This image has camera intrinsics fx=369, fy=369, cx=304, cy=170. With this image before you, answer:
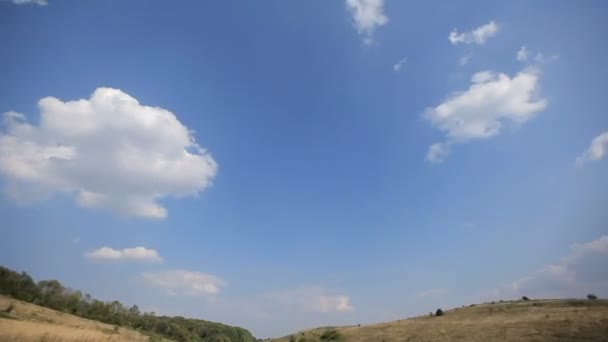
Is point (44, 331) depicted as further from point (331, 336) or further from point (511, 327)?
point (511, 327)

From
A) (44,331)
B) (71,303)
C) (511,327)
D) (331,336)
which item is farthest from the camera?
(71,303)

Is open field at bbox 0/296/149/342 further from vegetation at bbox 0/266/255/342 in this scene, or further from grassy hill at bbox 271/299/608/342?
vegetation at bbox 0/266/255/342

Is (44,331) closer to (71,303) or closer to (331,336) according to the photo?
(331,336)

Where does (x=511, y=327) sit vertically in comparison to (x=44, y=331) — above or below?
above

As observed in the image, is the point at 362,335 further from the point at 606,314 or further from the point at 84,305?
the point at 84,305

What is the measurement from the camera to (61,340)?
774 inches

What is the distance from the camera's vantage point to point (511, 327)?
4197 cm

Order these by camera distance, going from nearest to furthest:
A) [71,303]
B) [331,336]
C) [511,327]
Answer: [511,327] < [331,336] < [71,303]

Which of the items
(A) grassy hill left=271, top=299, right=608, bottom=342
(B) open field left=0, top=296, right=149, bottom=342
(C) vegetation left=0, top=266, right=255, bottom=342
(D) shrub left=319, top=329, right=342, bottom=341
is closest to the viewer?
(B) open field left=0, top=296, right=149, bottom=342

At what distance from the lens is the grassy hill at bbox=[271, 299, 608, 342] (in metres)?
36.8

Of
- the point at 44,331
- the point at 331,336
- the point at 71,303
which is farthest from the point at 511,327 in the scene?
the point at 71,303

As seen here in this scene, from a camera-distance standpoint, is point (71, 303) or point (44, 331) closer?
point (44, 331)

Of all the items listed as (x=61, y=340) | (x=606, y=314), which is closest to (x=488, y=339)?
(x=606, y=314)

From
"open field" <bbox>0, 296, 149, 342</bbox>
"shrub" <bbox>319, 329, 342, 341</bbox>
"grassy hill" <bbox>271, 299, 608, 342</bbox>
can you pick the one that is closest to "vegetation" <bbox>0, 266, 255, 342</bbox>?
"open field" <bbox>0, 296, 149, 342</bbox>
